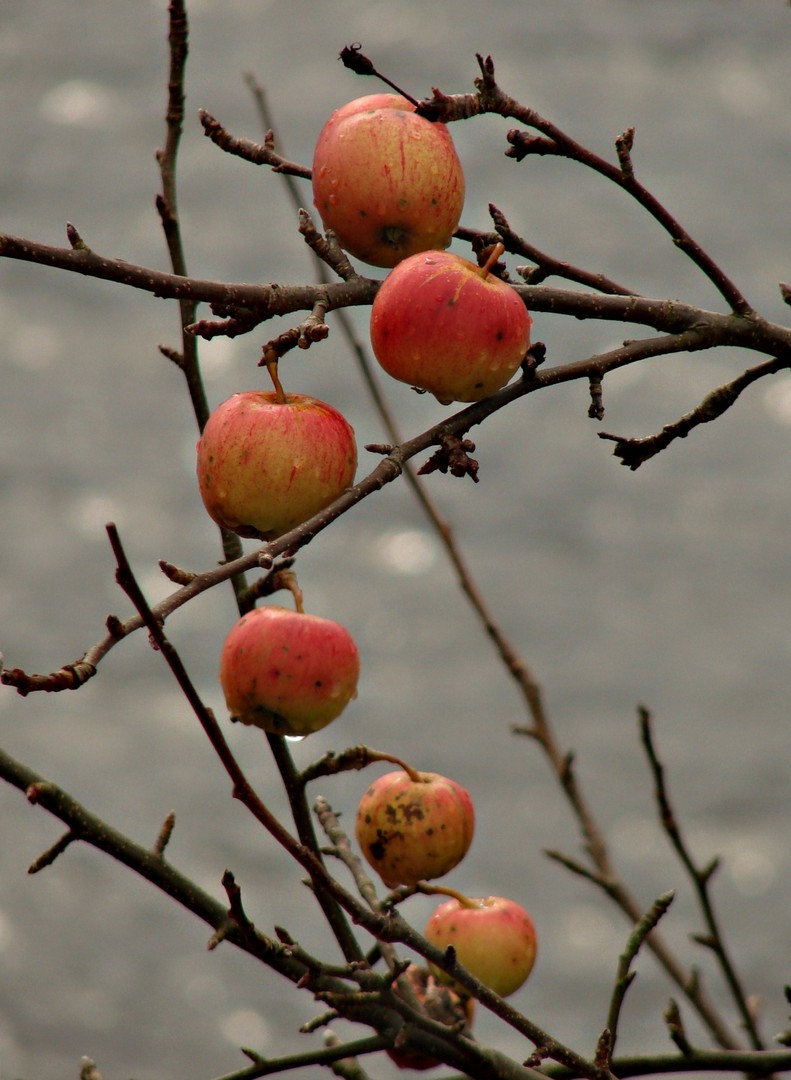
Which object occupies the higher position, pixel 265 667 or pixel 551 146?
pixel 551 146

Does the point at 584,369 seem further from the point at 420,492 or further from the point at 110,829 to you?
the point at 420,492

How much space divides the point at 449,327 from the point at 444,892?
0.36m

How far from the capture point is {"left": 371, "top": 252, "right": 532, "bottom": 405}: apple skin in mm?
636

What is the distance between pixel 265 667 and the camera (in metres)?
0.69

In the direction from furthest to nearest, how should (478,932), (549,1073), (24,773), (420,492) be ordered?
(420,492) < (478,932) < (549,1073) < (24,773)

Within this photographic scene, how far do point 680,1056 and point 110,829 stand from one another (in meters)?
0.34

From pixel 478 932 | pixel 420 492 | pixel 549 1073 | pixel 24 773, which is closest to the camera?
pixel 24 773

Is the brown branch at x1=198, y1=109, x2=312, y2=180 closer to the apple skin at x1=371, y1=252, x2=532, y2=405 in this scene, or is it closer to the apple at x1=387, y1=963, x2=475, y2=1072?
the apple skin at x1=371, y1=252, x2=532, y2=405

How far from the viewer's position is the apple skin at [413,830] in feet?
2.62

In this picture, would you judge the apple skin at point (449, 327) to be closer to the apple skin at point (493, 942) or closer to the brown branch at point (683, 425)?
the brown branch at point (683, 425)

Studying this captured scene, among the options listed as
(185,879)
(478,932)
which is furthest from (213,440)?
(478,932)

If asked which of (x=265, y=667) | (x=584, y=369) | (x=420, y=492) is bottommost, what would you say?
(x=265, y=667)

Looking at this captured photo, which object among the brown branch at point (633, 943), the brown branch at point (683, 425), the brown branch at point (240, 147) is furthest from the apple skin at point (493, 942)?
the brown branch at point (240, 147)

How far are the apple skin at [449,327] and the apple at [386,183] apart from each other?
0.07m
